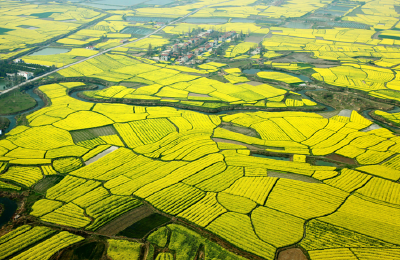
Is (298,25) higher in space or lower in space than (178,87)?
higher

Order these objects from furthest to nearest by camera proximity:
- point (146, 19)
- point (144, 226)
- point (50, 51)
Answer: point (146, 19) < point (50, 51) < point (144, 226)

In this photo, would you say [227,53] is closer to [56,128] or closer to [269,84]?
[269,84]

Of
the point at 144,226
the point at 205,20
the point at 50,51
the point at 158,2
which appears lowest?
the point at 144,226

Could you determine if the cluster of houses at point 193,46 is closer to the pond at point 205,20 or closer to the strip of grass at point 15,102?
the pond at point 205,20

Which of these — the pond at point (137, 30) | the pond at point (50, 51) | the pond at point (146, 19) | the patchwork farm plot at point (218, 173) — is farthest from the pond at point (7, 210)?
the pond at point (146, 19)

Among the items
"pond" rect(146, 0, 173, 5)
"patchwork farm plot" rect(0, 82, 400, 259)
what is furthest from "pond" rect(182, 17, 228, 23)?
"patchwork farm plot" rect(0, 82, 400, 259)

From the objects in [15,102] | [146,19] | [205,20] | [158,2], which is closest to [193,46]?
[205,20]

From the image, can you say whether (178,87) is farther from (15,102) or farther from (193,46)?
(193,46)

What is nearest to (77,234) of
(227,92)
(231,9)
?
(227,92)
